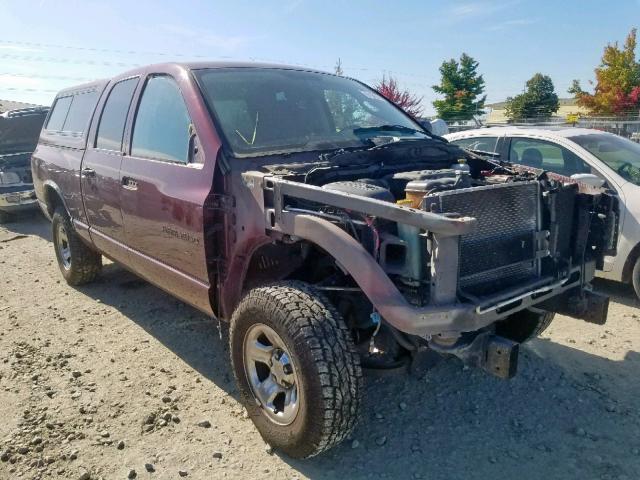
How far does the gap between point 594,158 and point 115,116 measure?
4426 mm

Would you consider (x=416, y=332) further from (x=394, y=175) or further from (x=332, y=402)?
(x=394, y=175)

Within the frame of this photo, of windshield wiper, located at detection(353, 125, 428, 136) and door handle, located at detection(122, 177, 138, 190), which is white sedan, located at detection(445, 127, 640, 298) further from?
door handle, located at detection(122, 177, 138, 190)

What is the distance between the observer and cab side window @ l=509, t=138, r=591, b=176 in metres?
5.50

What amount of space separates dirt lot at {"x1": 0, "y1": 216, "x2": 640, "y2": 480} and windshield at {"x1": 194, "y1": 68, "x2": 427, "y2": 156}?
1.62 metres

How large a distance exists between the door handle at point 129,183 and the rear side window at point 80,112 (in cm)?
131

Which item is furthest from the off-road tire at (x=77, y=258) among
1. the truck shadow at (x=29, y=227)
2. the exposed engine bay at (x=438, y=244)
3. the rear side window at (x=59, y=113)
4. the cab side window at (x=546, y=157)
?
the cab side window at (x=546, y=157)

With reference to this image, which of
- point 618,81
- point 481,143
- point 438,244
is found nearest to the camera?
point 438,244

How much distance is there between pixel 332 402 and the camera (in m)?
2.54

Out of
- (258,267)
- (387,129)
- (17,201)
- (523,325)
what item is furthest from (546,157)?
(17,201)

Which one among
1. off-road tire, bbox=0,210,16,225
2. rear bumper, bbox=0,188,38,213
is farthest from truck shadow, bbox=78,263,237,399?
off-road tire, bbox=0,210,16,225

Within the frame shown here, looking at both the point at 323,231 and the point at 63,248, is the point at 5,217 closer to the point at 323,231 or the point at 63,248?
the point at 63,248

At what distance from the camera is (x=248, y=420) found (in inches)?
128

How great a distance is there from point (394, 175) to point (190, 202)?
121 centimetres

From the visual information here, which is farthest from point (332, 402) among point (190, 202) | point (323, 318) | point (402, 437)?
point (190, 202)
